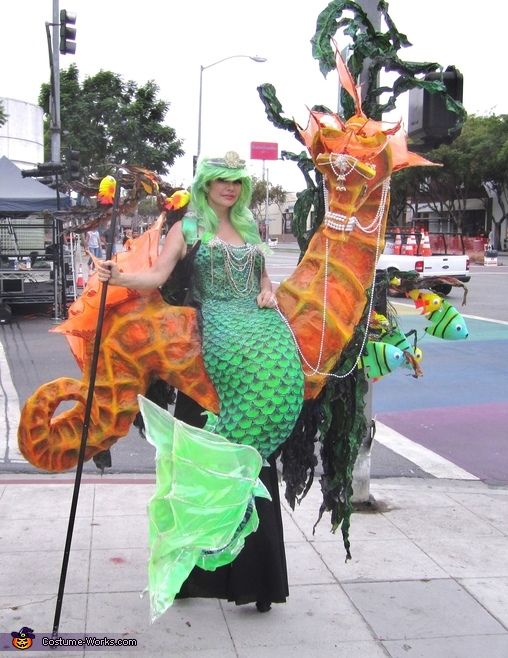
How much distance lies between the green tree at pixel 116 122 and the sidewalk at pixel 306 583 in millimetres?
18855

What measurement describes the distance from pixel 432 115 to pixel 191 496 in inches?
128

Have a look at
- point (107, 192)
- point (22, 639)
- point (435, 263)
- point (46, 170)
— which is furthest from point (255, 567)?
point (435, 263)

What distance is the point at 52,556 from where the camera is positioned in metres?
3.92

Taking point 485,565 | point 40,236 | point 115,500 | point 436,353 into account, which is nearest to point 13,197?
point 40,236

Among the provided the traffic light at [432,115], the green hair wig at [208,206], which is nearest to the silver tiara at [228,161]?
the green hair wig at [208,206]

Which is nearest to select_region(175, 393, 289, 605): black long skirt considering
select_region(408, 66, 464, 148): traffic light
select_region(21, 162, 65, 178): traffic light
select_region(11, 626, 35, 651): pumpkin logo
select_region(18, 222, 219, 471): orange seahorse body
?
→ select_region(18, 222, 219, 471): orange seahorse body

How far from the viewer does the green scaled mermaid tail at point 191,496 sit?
8.62 feet

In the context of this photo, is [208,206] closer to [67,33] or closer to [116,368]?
[116,368]

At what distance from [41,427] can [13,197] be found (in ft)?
36.6

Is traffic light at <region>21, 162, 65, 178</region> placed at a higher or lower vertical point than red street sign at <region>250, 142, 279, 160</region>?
lower

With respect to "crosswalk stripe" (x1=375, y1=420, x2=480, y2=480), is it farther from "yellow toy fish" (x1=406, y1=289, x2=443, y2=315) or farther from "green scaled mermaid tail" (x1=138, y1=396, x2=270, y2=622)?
"green scaled mermaid tail" (x1=138, y1=396, x2=270, y2=622)

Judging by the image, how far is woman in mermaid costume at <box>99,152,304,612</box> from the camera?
2807mm

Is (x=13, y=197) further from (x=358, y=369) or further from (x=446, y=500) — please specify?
(x=358, y=369)

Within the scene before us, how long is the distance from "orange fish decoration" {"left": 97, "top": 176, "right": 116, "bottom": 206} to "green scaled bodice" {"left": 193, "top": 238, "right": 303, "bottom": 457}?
42 centimetres
